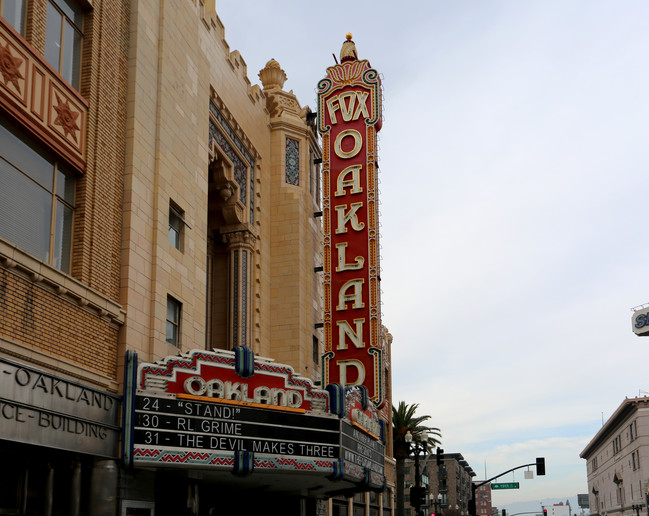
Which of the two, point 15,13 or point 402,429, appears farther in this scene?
point 402,429

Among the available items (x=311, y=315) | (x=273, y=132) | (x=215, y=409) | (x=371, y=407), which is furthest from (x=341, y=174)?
(x=215, y=409)

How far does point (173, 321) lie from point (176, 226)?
8.72 ft

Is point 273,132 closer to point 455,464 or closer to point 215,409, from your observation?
point 215,409

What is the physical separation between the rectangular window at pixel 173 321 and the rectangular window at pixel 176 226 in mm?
1572

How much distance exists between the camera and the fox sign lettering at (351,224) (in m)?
30.4

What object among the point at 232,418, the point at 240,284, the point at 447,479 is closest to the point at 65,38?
the point at 232,418

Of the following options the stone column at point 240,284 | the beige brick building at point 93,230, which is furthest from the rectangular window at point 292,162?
the beige brick building at point 93,230

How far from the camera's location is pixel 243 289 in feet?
96.9

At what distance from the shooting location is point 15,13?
1569 cm

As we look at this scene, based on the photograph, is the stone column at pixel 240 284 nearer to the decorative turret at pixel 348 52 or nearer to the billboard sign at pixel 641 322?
the decorative turret at pixel 348 52

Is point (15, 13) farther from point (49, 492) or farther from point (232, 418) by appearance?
point (232, 418)

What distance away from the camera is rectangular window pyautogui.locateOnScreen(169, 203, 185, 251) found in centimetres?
2114

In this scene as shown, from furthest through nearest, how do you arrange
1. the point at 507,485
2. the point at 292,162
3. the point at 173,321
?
1. the point at 507,485
2. the point at 292,162
3. the point at 173,321

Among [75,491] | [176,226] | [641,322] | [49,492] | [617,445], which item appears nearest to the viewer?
[49,492]
